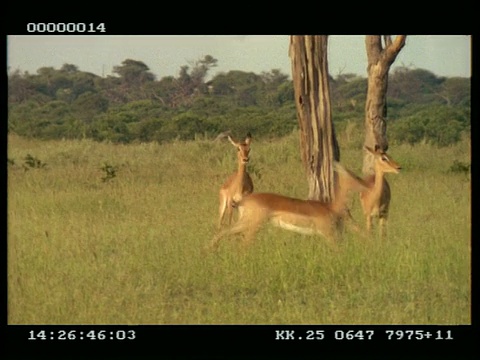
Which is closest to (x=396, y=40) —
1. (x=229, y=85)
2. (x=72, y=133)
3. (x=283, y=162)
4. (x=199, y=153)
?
(x=283, y=162)

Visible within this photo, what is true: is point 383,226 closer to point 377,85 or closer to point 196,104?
point 377,85

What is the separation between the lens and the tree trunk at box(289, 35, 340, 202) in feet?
26.6

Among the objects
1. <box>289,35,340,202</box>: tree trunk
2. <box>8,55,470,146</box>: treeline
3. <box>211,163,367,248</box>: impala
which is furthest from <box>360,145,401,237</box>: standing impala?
<box>8,55,470,146</box>: treeline

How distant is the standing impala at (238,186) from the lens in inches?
328

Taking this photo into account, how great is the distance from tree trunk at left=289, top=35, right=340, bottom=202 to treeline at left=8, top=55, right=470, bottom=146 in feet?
27.6

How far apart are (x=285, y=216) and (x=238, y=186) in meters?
1.19

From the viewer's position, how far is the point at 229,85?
27984mm

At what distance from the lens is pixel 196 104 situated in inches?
1003

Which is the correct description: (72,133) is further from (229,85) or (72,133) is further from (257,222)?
(257,222)

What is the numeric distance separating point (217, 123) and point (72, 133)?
10.0 feet

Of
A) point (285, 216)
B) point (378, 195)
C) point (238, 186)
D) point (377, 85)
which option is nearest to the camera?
point (285, 216)

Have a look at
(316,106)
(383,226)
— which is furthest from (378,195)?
(316,106)

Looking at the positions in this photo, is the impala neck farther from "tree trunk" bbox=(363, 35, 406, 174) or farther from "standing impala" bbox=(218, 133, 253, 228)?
"tree trunk" bbox=(363, 35, 406, 174)
